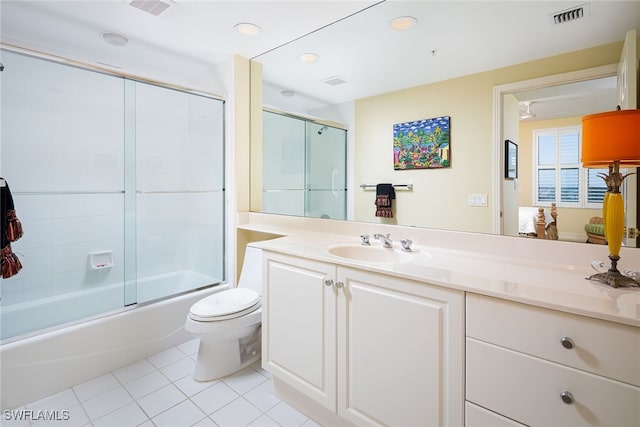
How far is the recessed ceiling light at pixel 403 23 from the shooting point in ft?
5.90

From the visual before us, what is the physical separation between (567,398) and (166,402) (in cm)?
183

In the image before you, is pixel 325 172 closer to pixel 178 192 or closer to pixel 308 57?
pixel 308 57

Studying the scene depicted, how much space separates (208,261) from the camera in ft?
9.23

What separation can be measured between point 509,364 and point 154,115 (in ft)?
9.24

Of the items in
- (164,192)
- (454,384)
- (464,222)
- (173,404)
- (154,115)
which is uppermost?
(154,115)

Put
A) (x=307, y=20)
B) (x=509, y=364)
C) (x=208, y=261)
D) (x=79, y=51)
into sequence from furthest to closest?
(x=208, y=261)
(x=79, y=51)
(x=307, y=20)
(x=509, y=364)

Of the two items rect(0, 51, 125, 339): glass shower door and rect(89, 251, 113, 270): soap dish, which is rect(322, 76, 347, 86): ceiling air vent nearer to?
rect(0, 51, 125, 339): glass shower door

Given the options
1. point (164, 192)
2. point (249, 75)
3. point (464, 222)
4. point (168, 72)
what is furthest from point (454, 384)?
point (168, 72)

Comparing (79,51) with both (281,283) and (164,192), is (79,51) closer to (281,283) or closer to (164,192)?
(164,192)

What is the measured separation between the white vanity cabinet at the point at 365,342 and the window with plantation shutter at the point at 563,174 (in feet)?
2.25

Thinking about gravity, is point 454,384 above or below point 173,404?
above

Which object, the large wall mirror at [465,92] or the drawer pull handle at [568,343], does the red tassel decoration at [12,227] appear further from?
the drawer pull handle at [568,343]

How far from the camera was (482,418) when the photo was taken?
3.36 ft

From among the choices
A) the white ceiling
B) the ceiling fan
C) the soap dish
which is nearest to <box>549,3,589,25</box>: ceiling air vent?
the white ceiling
